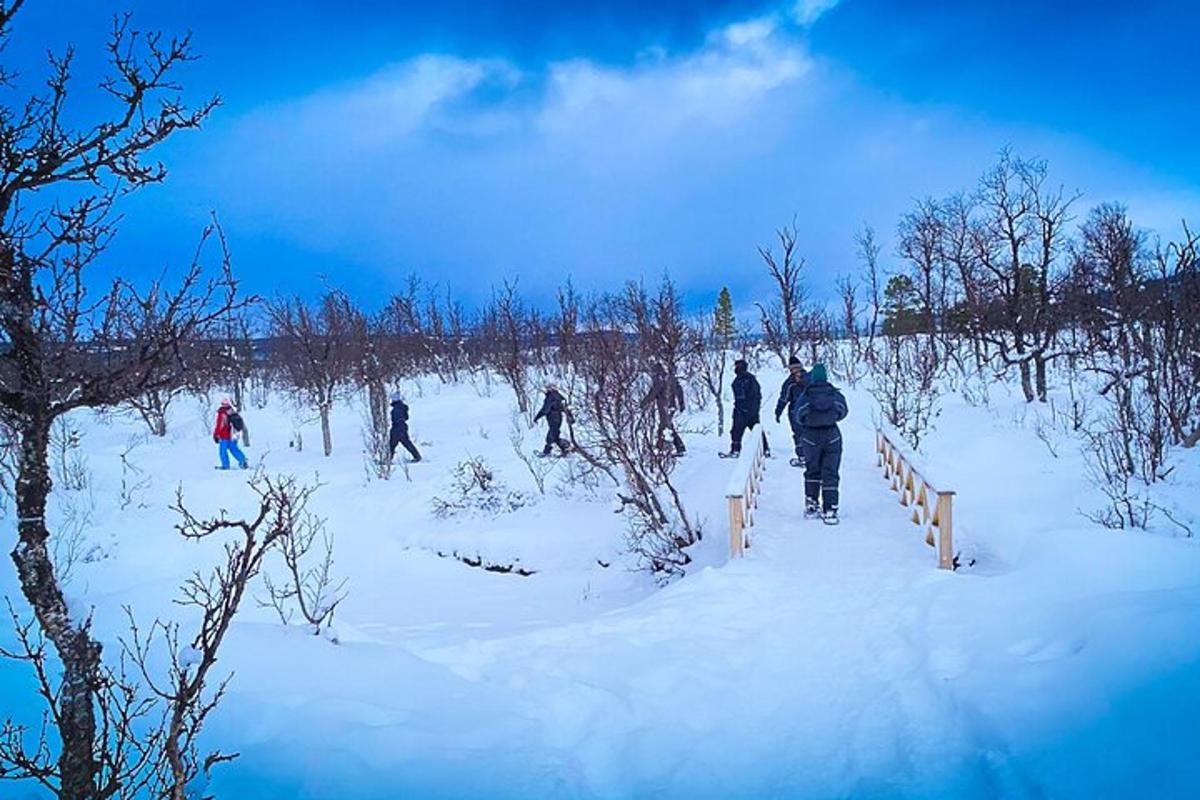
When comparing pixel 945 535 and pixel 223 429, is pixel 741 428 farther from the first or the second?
pixel 223 429

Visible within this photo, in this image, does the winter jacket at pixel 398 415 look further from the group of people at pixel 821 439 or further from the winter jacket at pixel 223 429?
the group of people at pixel 821 439

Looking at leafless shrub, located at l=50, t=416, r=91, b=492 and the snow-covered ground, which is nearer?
the snow-covered ground

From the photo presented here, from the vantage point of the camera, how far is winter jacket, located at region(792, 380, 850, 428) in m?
7.43

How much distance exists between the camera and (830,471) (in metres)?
7.52

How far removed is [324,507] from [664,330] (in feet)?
25.6

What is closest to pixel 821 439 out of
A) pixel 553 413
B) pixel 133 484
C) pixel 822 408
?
pixel 822 408

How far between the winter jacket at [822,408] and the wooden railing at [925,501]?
104 centimetres

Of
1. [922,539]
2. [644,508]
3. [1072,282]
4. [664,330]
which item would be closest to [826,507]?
[922,539]

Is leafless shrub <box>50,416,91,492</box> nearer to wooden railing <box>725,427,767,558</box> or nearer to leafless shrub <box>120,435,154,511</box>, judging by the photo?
leafless shrub <box>120,435,154,511</box>

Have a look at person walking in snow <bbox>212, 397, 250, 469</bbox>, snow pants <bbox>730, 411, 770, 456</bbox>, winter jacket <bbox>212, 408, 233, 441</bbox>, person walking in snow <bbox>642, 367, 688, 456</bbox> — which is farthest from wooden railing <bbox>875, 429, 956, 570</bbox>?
winter jacket <bbox>212, 408, 233, 441</bbox>

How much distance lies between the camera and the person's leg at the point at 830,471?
24.4 ft

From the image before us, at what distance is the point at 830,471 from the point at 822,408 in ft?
2.46

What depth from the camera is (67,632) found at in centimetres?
306

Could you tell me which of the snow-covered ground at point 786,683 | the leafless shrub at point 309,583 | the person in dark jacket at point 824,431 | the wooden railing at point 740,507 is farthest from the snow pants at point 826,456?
the leafless shrub at point 309,583
